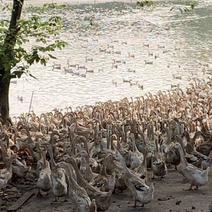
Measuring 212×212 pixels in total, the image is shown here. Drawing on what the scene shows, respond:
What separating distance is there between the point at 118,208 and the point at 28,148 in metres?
2.99

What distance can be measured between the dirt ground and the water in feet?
47.3

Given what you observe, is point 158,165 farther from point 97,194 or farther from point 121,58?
point 121,58

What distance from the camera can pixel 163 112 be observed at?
566 inches

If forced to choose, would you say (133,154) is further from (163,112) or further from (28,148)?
(163,112)

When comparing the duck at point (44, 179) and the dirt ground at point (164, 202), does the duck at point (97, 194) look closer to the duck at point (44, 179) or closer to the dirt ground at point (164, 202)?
the dirt ground at point (164, 202)

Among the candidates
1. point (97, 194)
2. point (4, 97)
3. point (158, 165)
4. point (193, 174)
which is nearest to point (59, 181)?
point (97, 194)

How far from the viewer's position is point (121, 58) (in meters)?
37.0

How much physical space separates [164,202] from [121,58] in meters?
28.3

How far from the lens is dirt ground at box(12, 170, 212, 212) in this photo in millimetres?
8742

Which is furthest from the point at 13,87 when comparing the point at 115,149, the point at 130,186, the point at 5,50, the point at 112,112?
the point at 130,186

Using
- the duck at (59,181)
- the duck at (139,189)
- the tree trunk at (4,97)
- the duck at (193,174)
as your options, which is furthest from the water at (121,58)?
the duck at (139,189)

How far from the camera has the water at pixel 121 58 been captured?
90.3ft

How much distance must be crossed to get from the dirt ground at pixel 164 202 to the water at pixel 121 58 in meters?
14.4

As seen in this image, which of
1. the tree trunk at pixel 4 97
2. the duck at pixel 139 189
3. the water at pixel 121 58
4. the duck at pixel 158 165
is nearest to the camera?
the duck at pixel 139 189
